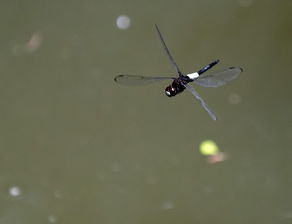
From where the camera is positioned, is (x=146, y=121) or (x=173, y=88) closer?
(x=173, y=88)

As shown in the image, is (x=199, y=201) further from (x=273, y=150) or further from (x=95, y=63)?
(x=95, y=63)

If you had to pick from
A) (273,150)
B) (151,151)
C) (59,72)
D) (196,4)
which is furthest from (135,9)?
(273,150)

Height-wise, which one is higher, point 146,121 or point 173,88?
point 146,121

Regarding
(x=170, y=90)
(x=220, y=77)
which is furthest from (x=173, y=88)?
(x=220, y=77)

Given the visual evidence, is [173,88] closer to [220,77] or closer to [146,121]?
[220,77]

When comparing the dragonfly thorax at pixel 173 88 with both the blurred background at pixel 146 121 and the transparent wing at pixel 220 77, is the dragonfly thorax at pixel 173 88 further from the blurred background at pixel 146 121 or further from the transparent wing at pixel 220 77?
the blurred background at pixel 146 121

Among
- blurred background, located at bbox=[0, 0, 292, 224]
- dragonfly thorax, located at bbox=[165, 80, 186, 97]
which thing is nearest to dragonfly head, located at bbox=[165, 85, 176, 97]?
dragonfly thorax, located at bbox=[165, 80, 186, 97]

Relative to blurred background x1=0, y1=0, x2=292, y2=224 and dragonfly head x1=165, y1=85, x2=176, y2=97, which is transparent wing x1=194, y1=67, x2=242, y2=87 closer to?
dragonfly head x1=165, y1=85, x2=176, y2=97
